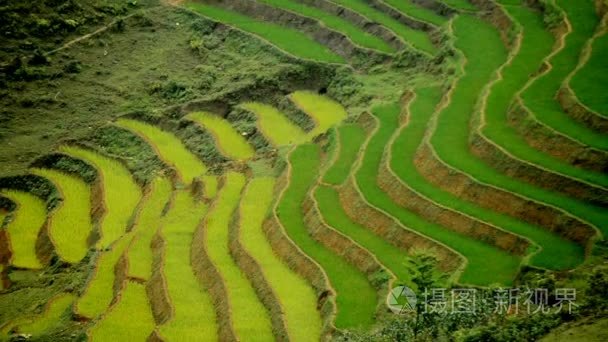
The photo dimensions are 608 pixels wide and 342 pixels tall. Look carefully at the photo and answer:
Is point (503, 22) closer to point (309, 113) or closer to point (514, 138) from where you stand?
point (309, 113)

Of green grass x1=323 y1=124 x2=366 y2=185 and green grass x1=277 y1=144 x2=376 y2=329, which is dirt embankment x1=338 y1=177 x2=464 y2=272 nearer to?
green grass x1=323 y1=124 x2=366 y2=185

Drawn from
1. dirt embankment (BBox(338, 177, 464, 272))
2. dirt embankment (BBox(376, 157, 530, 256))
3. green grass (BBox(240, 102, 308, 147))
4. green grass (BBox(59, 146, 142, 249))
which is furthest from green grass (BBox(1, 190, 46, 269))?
dirt embankment (BBox(376, 157, 530, 256))

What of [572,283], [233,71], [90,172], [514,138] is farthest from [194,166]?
[572,283]

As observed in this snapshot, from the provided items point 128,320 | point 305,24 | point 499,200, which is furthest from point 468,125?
point 305,24

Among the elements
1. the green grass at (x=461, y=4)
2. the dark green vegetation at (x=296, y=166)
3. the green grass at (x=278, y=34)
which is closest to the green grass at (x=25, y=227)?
the dark green vegetation at (x=296, y=166)

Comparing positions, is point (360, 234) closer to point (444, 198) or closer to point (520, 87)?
point (444, 198)
